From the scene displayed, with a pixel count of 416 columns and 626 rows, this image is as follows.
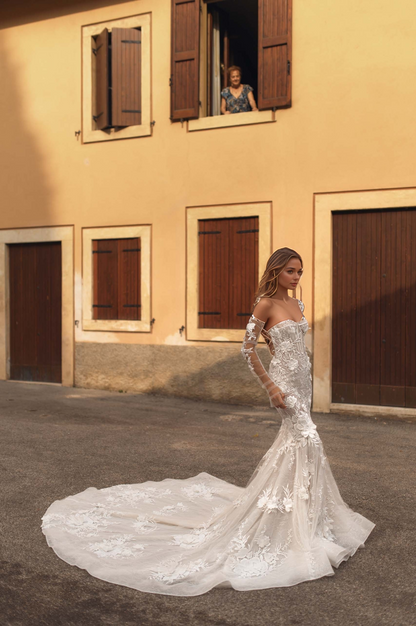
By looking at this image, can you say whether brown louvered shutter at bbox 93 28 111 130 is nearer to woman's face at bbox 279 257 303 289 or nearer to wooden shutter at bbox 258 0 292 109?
wooden shutter at bbox 258 0 292 109

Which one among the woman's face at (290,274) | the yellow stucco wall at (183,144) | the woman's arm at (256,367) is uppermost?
the yellow stucco wall at (183,144)

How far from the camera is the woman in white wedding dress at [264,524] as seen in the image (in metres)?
3.34

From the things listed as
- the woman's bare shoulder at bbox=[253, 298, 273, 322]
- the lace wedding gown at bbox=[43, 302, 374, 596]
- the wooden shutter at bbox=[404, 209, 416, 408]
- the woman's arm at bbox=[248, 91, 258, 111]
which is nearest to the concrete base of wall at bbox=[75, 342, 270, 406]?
the wooden shutter at bbox=[404, 209, 416, 408]

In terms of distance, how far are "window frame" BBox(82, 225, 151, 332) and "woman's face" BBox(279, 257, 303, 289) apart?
6.45m

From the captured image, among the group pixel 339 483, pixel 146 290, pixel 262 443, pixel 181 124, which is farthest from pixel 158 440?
pixel 181 124

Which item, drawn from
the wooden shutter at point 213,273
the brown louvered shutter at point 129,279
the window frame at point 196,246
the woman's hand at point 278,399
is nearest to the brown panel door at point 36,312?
the brown louvered shutter at point 129,279

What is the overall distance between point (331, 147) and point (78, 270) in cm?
475

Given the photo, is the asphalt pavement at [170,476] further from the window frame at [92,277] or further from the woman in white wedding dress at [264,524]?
the window frame at [92,277]

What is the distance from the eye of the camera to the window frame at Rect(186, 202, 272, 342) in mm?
9305

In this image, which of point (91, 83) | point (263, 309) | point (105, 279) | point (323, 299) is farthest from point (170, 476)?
point (91, 83)

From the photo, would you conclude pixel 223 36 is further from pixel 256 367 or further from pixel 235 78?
pixel 256 367

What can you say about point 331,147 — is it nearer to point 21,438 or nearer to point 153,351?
point 153,351

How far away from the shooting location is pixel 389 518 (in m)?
4.33

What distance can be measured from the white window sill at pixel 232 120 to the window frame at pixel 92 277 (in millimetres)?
1794
